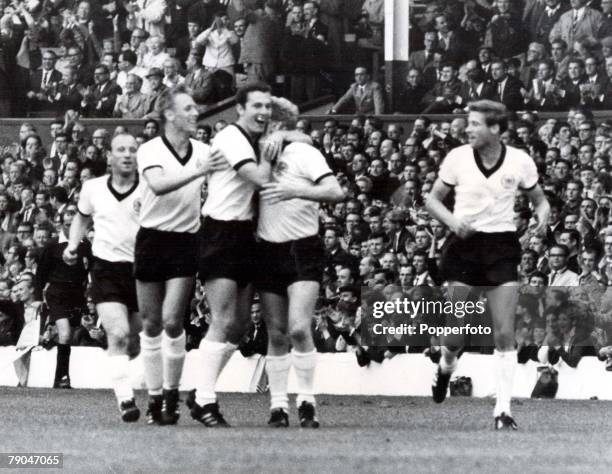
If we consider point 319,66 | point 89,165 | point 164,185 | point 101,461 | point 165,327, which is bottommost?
point 101,461

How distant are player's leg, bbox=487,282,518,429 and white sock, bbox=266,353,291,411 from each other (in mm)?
1425

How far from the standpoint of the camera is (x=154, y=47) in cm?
2684

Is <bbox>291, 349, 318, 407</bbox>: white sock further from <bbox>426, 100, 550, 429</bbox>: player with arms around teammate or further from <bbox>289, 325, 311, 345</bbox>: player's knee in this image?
<bbox>426, 100, 550, 429</bbox>: player with arms around teammate

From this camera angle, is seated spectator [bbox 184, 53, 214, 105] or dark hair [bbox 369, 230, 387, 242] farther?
seated spectator [bbox 184, 53, 214, 105]

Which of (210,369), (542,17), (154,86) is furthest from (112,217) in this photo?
(154,86)

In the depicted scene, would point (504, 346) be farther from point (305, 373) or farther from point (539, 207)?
point (305, 373)

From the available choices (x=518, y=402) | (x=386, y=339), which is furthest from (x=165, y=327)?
(x=386, y=339)

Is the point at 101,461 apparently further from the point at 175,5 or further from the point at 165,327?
the point at 175,5

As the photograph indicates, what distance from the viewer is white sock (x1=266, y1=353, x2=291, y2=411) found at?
39.4ft

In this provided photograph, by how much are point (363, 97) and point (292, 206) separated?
12.9 m

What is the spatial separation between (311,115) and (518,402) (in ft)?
31.7

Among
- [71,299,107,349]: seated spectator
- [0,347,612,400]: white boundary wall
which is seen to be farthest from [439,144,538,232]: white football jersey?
[71,299,107,349]: seated spectator

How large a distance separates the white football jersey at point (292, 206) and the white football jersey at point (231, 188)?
12 centimetres

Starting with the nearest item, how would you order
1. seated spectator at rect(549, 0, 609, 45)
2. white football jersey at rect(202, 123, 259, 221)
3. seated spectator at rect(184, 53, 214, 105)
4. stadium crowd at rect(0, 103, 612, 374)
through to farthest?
white football jersey at rect(202, 123, 259, 221) < stadium crowd at rect(0, 103, 612, 374) < seated spectator at rect(549, 0, 609, 45) < seated spectator at rect(184, 53, 214, 105)
